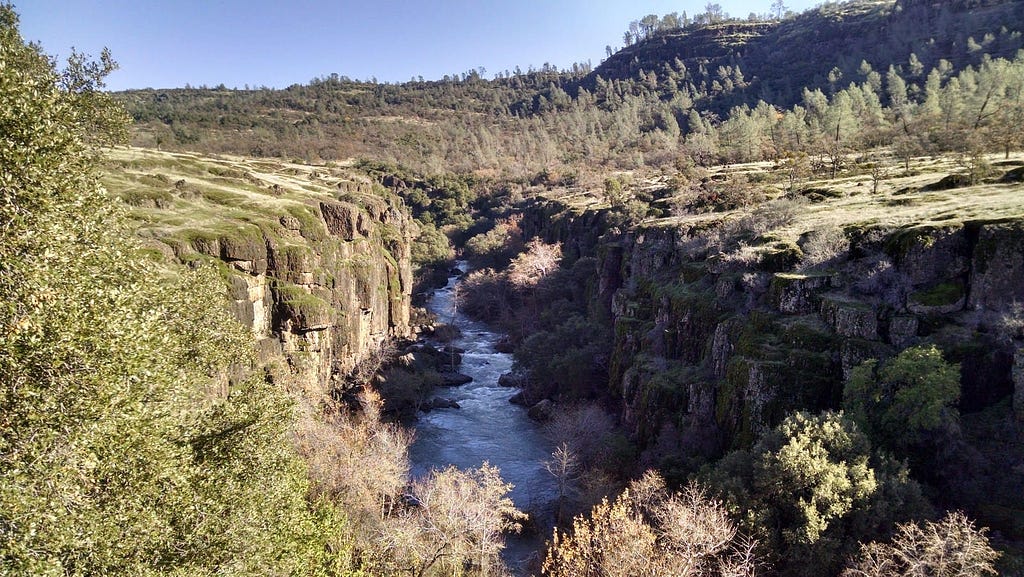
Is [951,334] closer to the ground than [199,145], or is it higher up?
closer to the ground

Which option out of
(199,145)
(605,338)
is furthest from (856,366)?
(199,145)

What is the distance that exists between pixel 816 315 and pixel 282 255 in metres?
41.5

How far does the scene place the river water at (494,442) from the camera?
32.4m

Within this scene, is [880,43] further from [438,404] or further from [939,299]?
[438,404]

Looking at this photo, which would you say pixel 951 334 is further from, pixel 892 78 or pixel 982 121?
pixel 892 78

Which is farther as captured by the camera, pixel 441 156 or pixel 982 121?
pixel 441 156

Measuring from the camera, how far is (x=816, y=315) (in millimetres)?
28484

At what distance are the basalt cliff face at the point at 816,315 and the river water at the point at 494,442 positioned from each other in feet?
26.2

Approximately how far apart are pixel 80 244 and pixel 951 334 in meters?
32.5

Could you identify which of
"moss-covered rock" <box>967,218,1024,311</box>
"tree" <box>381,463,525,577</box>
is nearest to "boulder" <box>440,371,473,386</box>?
"tree" <box>381,463,525,577</box>

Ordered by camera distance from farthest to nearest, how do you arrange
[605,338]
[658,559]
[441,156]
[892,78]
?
1. [441,156]
2. [892,78]
3. [605,338]
4. [658,559]

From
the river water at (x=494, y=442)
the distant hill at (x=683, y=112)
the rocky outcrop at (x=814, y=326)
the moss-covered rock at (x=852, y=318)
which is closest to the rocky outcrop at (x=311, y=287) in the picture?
the river water at (x=494, y=442)

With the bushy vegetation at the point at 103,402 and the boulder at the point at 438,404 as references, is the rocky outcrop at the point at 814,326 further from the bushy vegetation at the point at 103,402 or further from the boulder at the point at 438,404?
the bushy vegetation at the point at 103,402

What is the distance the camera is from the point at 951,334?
23797mm
